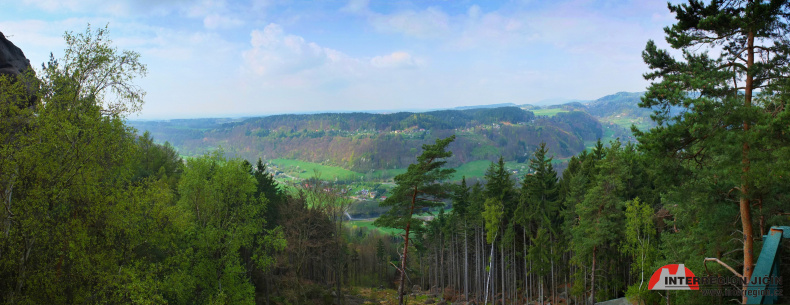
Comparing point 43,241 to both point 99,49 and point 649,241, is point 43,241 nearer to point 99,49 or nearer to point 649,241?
point 99,49

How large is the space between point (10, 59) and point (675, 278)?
28.8 meters

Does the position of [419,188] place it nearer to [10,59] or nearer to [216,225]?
[216,225]

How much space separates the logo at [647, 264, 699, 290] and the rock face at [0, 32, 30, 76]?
26.7 meters

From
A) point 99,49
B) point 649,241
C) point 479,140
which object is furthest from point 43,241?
point 479,140

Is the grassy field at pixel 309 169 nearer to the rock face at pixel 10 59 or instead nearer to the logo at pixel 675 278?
the rock face at pixel 10 59

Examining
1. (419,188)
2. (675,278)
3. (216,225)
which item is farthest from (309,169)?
(675,278)

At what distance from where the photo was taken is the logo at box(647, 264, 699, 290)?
464 inches

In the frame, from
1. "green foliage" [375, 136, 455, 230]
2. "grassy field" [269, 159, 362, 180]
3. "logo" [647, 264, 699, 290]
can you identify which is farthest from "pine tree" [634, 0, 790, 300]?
"grassy field" [269, 159, 362, 180]

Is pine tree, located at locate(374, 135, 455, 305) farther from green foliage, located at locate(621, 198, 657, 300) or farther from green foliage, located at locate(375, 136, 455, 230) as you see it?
green foliage, located at locate(621, 198, 657, 300)

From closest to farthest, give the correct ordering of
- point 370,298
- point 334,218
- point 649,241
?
point 649,241 < point 334,218 < point 370,298

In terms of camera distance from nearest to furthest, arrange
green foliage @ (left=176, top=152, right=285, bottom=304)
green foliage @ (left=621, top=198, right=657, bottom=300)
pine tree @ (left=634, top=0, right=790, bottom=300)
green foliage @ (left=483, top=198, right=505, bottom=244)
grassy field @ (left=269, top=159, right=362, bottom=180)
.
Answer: pine tree @ (left=634, top=0, right=790, bottom=300) < green foliage @ (left=176, top=152, right=285, bottom=304) < green foliage @ (left=621, top=198, right=657, bottom=300) < green foliage @ (left=483, top=198, right=505, bottom=244) < grassy field @ (left=269, top=159, right=362, bottom=180)

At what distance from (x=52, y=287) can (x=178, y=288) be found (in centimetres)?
491

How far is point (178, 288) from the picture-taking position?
43.0 ft

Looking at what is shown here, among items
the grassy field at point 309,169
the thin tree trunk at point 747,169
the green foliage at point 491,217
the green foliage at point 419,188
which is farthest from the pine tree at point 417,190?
the grassy field at point 309,169
